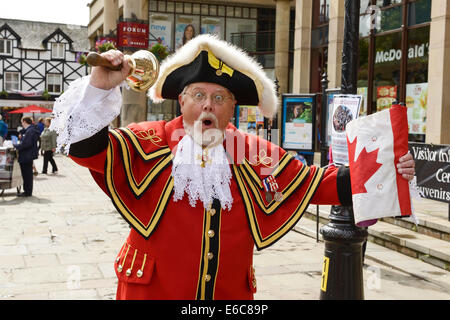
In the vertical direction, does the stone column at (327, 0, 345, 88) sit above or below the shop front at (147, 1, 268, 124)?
below

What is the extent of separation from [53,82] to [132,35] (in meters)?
36.1

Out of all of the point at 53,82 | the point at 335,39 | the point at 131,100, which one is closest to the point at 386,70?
the point at 335,39

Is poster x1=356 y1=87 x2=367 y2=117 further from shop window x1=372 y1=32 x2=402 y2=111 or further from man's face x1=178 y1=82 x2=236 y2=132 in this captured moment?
man's face x1=178 y1=82 x2=236 y2=132

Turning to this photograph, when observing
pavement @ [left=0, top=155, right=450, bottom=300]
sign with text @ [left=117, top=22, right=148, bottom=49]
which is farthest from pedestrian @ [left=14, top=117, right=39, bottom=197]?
sign with text @ [left=117, top=22, right=148, bottom=49]

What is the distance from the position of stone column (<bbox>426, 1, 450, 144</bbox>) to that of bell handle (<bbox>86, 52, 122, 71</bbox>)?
409 inches

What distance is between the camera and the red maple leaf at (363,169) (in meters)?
2.51

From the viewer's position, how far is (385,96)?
14.1 metres

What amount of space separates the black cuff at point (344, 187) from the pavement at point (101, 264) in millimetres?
2632

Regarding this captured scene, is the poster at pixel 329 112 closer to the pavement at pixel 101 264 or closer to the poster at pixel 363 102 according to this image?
the pavement at pixel 101 264

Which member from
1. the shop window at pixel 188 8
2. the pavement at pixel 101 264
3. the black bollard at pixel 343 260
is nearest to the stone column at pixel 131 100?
the pavement at pixel 101 264

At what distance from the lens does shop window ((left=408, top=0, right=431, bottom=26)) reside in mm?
12273

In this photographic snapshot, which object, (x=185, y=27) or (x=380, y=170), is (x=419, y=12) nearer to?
(x=380, y=170)
